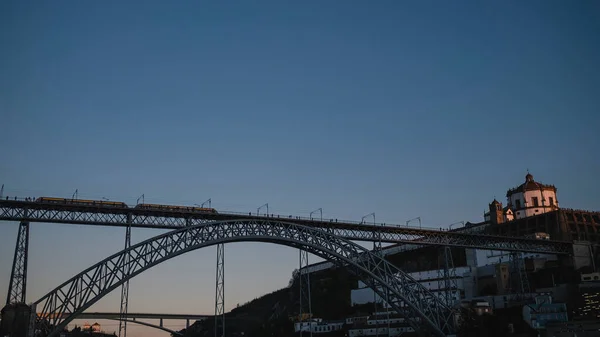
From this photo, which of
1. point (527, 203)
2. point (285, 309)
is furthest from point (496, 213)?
point (285, 309)

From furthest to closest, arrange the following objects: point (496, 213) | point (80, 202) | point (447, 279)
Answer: point (496, 213) < point (447, 279) < point (80, 202)

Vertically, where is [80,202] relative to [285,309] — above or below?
above

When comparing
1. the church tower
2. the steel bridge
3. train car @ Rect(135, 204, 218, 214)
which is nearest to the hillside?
the steel bridge

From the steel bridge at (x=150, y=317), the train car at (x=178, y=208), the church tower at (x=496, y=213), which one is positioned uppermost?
the church tower at (x=496, y=213)

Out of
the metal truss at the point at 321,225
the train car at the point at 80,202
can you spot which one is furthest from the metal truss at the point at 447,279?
the train car at the point at 80,202

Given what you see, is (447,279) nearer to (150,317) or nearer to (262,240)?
(262,240)

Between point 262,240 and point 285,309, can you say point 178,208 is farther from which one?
point 285,309

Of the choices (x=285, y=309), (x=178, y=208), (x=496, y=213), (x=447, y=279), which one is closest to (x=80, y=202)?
(x=178, y=208)

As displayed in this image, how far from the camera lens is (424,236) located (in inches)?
3425

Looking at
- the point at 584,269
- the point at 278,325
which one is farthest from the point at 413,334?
the point at 278,325

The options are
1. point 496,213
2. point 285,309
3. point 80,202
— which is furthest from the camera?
point 285,309

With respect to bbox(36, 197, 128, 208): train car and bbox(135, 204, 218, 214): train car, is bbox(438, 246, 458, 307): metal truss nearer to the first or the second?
bbox(135, 204, 218, 214): train car

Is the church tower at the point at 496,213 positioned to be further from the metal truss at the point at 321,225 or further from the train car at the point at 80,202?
the train car at the point at 80,202

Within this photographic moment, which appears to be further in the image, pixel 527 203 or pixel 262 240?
pixel 527 203
